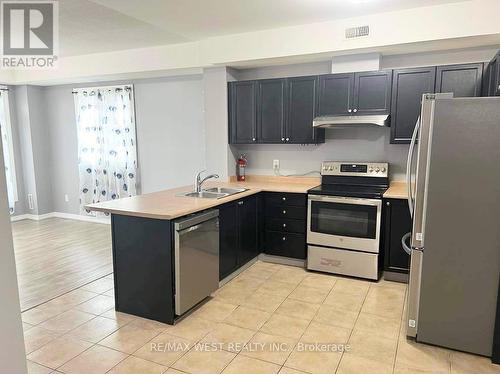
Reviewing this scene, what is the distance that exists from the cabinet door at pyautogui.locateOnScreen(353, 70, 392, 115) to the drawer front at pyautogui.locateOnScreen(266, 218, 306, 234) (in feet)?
4.47

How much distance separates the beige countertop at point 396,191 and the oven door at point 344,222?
0.14 metres

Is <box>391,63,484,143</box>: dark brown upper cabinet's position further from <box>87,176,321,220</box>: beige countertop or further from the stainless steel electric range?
<box>87,176,321,220</box>: beige countertop

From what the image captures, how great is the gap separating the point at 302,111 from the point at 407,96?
111 cm

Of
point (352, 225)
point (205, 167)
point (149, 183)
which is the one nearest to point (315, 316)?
point (352, 225)

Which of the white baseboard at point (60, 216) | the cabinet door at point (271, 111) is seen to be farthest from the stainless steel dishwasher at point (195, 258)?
the white baseboard at point (60, 216)

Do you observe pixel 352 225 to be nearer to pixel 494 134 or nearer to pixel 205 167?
pixel 494 134

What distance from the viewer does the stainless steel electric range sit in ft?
11.9

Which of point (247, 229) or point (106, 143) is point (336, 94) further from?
point (106, 143)

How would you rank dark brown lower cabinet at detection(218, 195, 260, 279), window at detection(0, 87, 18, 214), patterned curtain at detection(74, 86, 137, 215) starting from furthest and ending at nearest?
window at detection(0, 87, 18, 214) → patterned curtain at detection(74, 86, 137, 215) → dark brown lower cabinet at detection(218, 195, 260, 279)

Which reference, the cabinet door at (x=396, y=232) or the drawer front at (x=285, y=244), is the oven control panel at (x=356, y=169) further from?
the drawer front at (x=285, y=244)

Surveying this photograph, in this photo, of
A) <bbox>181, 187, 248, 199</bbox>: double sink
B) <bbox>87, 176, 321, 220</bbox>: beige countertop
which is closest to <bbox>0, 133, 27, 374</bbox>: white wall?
<bbox>87, 176, 321, 220</bbox>: beige countertop

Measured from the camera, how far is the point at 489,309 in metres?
2.36

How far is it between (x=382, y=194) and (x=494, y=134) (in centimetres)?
145

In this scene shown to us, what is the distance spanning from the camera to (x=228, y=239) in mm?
3592
